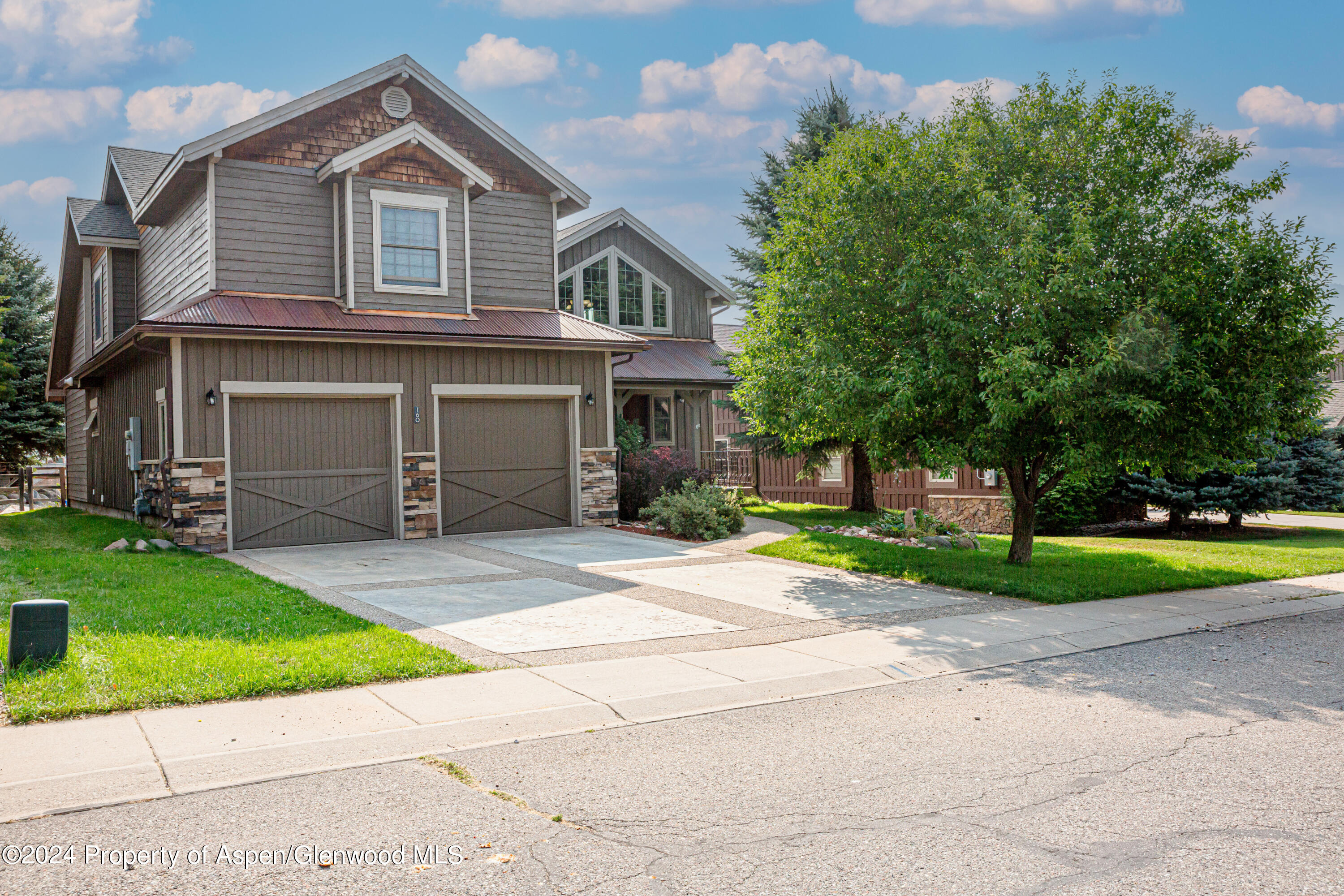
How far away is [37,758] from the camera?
16.0ft

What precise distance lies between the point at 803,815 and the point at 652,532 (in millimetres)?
12430

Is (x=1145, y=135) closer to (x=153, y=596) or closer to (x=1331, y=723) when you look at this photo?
(x=1331, y=723)

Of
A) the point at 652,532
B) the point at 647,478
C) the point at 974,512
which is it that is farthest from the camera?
the point at 974,512

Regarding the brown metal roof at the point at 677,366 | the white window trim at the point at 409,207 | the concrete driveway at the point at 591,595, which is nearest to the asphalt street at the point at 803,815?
the concrete driveway at the point at 591,595

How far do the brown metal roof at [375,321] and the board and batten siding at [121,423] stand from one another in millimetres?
1234

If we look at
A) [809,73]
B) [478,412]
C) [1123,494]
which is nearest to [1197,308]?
[1123,494]

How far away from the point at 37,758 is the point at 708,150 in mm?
28483

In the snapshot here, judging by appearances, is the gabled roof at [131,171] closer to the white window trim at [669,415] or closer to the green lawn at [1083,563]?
the white window trim at [669,415]

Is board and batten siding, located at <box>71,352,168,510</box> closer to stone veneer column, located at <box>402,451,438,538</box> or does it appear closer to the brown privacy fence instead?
stone veneer column, located at <box>402,451,438,538</box>

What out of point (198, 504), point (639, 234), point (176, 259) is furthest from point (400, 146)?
point (639, 234)

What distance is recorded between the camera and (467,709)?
5.90 meters

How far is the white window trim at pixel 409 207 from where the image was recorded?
15.8m

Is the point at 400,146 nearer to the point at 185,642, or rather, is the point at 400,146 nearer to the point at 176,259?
the point at 176,259

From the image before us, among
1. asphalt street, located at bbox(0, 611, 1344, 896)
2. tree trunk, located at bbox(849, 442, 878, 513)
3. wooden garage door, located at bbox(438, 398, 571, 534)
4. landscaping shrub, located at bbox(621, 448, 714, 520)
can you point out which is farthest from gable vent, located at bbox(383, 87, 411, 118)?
asphalt street, located at bbox(0, 611, 1344, 896)
